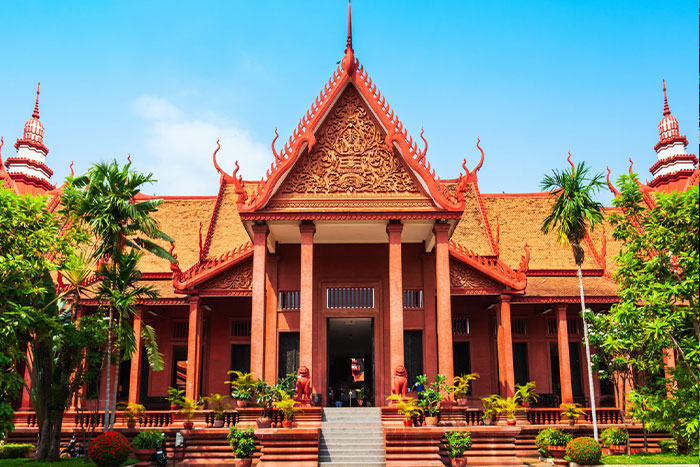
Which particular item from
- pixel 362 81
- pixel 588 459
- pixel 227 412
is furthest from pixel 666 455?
pixel 362 81

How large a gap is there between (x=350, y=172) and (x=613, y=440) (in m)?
10.7

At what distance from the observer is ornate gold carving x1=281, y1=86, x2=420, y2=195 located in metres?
18.4

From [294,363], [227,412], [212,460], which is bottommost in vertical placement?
[212,460]

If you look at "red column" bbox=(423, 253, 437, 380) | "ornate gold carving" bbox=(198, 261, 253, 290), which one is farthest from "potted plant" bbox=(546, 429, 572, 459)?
"ornate gold carving" bbox=(198, 261, 253, 290)

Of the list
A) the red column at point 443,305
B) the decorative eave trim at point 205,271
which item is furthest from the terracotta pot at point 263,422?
the decorative eave trim at point 205,271

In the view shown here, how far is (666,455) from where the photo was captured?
16188mm

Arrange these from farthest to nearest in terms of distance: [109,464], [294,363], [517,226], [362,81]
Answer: [517,226]
[294,363]
[362,81]
[109,464]

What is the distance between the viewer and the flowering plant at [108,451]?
1395cm

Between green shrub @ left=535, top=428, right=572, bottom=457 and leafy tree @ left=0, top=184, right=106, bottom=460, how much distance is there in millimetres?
12032

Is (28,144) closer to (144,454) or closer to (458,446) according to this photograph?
(144,454)

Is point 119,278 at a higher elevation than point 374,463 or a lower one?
higher

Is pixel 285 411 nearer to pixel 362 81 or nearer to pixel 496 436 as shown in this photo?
pixel 496 436

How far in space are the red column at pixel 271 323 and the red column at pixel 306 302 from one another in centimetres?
178

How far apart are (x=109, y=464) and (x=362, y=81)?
40.5 ft
